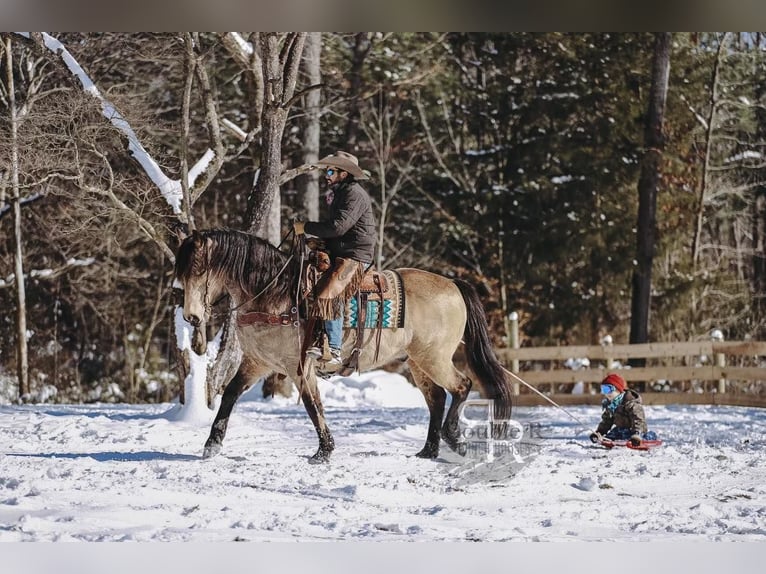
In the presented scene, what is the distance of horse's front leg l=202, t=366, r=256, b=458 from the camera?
6.95 m

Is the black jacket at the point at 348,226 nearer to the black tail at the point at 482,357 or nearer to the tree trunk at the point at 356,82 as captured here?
the black tail at the point at 482,357

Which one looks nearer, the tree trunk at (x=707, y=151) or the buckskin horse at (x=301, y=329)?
the buckskin horse at (x=301, y=329)

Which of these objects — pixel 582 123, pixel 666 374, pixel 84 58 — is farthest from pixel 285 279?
pixel 582 123

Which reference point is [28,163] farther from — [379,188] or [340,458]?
[379,188]

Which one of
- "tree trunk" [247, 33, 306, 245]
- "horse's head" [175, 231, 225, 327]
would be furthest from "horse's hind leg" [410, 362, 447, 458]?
"tree trunk" [247, 33, 306, 245]

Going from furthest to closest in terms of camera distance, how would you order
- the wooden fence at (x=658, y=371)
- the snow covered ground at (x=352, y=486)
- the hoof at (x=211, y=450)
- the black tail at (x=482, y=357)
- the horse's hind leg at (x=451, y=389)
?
the wooden fence at (x=658, y=371) → the black tail at (x=482, y=357) → the horse's hind leg at (x=451, y=389) → the hoof at (x=211, y=450) → the snow covered ground at (x=352, y=486)

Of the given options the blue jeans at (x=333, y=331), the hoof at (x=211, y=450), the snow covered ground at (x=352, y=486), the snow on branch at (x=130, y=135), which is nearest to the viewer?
the snow covered ground at (x=352, y=486)

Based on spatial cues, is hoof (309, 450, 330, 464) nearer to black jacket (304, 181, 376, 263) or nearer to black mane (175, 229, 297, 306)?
black mane (175, 229, 297, 306)

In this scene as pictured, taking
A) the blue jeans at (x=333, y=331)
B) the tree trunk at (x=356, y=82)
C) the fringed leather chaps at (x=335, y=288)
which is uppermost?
the tree trunk at (x=356, y=82)

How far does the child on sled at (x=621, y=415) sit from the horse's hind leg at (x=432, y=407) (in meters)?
1.34

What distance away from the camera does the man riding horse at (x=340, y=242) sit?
671cm

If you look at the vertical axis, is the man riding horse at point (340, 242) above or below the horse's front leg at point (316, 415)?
above

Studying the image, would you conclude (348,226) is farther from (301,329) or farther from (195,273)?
(195,273)

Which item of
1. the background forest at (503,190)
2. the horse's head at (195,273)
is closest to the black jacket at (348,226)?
the horse's head at (195,273)
